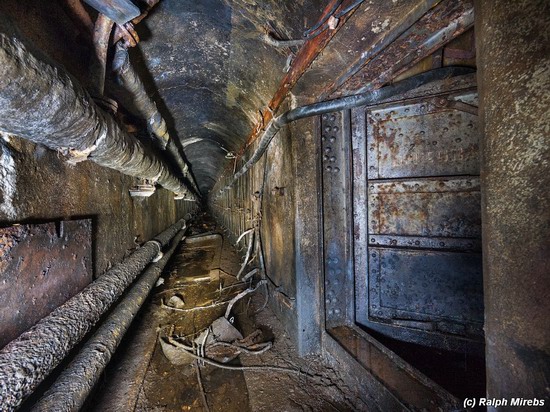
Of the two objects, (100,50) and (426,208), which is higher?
(100,50)

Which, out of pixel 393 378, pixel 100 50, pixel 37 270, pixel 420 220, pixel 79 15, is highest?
Answer: pixel 79 15

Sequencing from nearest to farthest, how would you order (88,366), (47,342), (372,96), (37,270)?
(47,342) → (37,270) → (88,366) → (372,96)

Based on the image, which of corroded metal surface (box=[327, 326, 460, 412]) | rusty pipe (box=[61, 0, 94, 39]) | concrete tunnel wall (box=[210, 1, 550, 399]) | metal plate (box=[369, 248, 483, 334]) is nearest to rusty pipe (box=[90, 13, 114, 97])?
rusty pipe (box=[61, 0, 94, 39])

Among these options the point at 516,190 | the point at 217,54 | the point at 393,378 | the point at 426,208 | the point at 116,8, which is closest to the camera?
the point at 516,190

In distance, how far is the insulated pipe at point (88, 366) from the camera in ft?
4.67

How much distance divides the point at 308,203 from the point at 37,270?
2273 millimetres

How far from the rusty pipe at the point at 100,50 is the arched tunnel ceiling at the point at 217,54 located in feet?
2.48

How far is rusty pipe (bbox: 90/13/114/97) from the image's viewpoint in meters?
1.67

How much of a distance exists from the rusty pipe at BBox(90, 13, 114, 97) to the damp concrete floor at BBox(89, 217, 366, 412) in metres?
2.77

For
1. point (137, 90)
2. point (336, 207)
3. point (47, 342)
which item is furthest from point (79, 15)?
point (336, 207)

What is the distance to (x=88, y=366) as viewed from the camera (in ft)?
5.68

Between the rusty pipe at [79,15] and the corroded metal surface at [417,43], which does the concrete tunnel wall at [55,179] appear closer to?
the rusty pipe at [79,15]

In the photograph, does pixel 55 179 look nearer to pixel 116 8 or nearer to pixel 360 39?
pixel 116 8

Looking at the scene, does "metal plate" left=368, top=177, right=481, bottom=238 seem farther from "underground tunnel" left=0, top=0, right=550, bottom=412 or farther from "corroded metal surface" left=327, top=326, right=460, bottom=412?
"corroded metal surface" left=327, top=326, right=460, bottom=412
